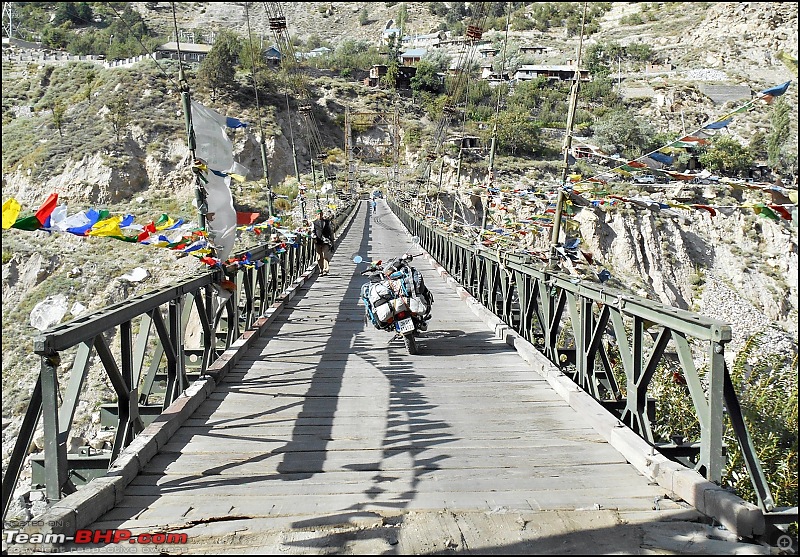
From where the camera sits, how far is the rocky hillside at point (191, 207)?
30.3m

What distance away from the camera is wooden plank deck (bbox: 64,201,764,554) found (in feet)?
9.23

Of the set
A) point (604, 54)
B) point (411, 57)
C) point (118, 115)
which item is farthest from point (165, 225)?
point (604, 54)

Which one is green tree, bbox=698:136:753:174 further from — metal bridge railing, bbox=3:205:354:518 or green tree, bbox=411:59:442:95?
metal bridge railing, bbox=3:205:354:518

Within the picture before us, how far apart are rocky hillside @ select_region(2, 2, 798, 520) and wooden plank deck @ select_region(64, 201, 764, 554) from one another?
123cm

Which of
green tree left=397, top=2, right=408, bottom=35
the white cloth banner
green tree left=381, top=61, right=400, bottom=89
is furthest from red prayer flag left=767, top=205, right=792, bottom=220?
green tree left=397, top=2, right=408, bottom=35

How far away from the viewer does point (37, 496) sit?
345 centimetres

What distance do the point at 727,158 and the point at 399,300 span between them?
58.2 meters

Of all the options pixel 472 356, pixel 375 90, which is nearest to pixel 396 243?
pixel 472 356

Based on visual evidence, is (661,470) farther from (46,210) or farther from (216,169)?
(216,169)

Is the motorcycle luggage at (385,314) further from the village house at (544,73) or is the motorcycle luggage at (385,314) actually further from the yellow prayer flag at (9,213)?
the village house at (544,73)

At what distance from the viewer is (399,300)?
669 cm

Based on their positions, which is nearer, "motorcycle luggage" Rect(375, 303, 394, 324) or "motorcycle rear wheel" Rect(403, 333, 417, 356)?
"motorcycle rear wheel" Rect(403, 333, 417, 356)

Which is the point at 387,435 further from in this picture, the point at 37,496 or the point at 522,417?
the point at 37,496

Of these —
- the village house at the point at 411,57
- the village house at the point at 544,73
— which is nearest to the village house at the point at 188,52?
the village house at the point at 411,57
